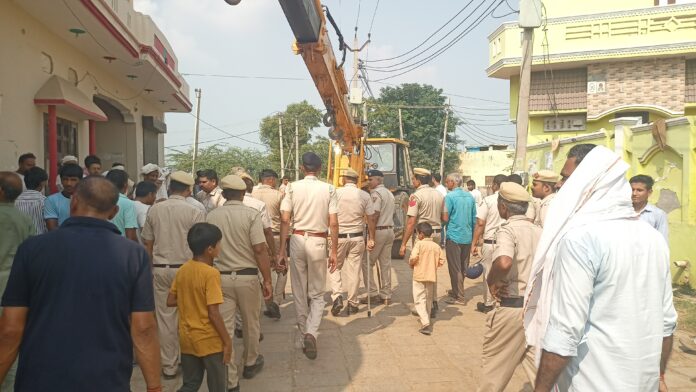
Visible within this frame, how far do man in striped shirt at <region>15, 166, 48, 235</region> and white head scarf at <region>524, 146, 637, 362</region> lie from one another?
4.23 metres

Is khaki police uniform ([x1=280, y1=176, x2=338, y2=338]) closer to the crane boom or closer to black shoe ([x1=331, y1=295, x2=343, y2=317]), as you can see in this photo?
black shoe ([x1=331, y1=295, x2=343, y2=317])

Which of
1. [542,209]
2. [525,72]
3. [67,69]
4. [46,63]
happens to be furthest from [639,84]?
[46,63]

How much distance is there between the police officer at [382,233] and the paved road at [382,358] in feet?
1.54

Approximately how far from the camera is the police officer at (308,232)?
557cm

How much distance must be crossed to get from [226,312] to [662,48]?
14.6m

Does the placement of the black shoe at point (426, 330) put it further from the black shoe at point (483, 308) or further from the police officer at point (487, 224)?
the black shoe at point (483, 308)

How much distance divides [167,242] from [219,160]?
33273mm

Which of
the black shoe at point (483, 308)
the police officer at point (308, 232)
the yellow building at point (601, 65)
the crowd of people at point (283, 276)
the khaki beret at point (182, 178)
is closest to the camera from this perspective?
the crowd of people at point (283, 276)

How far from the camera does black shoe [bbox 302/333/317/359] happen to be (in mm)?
5230

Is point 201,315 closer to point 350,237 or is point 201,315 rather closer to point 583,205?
point 583,205

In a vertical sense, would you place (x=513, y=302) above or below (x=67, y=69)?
below

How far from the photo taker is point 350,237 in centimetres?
681

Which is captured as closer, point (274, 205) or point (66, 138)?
point (274, 205)

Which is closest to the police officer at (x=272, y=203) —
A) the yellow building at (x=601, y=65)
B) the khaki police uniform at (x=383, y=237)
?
the khaki police uniform at (x=383, y=237)
